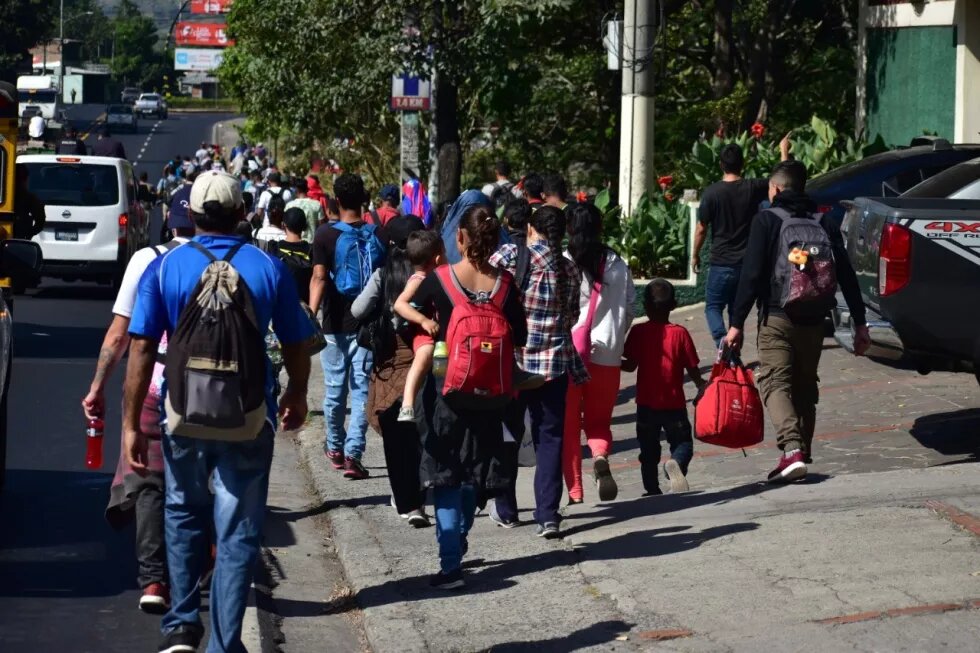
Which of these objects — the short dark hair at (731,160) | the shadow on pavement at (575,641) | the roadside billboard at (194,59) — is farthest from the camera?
the roadside billboard at (194,59)

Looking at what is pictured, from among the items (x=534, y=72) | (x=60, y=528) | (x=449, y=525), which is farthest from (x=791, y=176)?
(x=534, y=72)

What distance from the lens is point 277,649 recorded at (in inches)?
263

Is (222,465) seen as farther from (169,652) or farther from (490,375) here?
(490,375)

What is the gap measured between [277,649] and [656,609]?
5.16 ft

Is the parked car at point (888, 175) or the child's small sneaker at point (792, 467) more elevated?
the parked car at point (888, 175)

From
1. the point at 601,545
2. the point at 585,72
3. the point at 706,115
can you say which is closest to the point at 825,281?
the point at 601,545

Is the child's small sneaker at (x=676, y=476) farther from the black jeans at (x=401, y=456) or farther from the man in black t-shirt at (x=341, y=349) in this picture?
the man in black t-shirt at (x=341, y=349)

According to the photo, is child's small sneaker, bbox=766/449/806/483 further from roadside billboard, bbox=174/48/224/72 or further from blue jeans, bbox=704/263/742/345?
roadside billboard, bbox=174/48/224/72

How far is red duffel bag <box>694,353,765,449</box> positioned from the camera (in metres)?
8.74

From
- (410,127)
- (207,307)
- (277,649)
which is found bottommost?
(277,649)

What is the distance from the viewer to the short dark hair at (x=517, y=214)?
10000 mm

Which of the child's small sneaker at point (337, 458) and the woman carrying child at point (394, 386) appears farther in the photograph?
the child's small sneaker at point (337, 458)

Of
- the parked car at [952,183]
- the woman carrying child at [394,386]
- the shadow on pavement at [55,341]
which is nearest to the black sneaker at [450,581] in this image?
the woman carrying child at [394,386]

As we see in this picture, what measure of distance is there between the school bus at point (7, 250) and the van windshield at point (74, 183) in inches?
304
